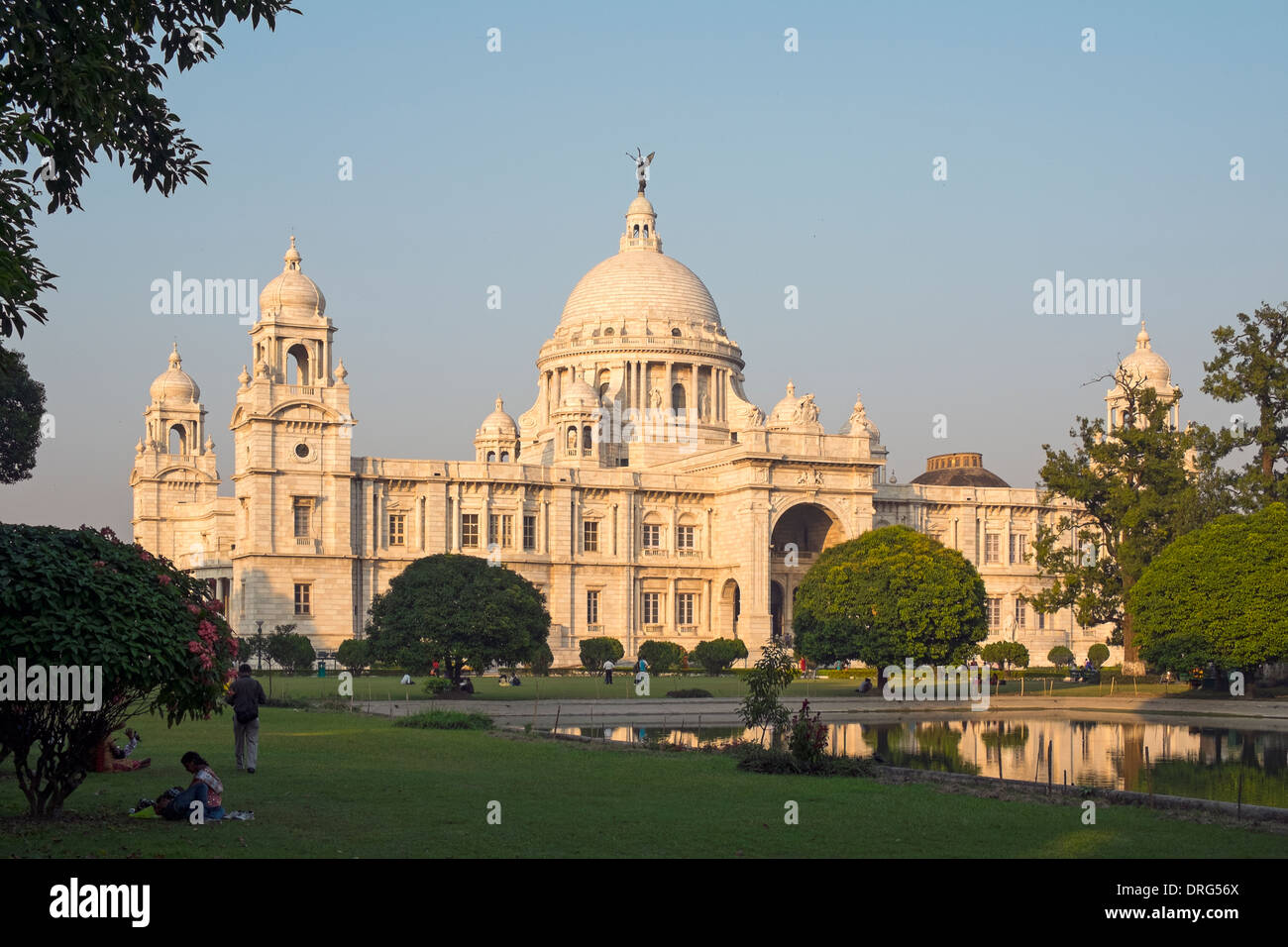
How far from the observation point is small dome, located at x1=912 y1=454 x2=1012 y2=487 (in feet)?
349

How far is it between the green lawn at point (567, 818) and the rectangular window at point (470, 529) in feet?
173

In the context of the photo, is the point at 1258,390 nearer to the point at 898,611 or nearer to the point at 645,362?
the point at 898,611

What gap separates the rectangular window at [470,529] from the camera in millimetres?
77500

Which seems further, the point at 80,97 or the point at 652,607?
the point at 652,607

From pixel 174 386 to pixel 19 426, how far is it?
178 ft

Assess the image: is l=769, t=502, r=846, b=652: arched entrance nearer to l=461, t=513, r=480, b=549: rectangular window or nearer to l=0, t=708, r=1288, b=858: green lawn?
l=461, t=513, r=480, b=549: rectangular window

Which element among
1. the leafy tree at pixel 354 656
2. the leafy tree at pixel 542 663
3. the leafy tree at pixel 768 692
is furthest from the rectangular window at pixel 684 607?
the leafy tree at pixel 768 692

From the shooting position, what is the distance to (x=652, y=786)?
2091 centimetres

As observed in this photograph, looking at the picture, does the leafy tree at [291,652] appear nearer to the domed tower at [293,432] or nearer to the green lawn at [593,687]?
the green lawn at [593,687]

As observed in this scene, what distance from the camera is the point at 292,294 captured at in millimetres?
70938

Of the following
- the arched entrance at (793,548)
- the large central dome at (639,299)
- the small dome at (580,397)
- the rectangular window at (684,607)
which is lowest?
the rectangular window at (684,607)

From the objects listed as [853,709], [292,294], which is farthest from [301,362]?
[853,709]
